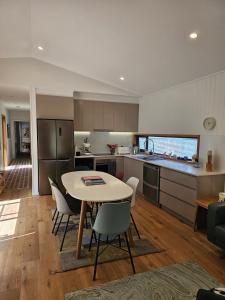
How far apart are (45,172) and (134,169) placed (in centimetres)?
203

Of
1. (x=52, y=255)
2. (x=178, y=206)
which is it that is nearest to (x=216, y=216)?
(x=178, y=206)

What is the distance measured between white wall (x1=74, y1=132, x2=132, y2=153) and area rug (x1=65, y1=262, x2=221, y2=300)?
12.4 feet

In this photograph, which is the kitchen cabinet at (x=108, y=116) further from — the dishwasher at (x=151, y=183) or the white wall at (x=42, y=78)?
the dishwasher at (x=151, y=183)

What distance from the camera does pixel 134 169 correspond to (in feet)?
15.9

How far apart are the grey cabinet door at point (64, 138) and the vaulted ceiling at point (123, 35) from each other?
1.31 m

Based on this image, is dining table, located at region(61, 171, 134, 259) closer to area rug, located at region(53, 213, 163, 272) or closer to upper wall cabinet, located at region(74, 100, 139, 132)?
area rug, located at region(53, 213, 163, 272)

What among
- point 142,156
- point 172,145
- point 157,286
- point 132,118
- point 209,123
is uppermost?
point 132,118

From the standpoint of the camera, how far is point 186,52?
3.05m

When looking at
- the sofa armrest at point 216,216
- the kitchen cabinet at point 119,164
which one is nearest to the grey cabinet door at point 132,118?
the kitchen cabinet at point 119,164

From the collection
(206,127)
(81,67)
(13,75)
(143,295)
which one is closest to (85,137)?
(81,67)

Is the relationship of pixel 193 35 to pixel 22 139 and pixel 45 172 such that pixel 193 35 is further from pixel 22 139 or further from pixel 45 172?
pixel 22 139

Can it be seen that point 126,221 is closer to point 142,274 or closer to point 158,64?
point 142,274

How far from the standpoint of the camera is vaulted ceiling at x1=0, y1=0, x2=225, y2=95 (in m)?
2.38

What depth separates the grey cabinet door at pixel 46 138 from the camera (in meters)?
4.45
